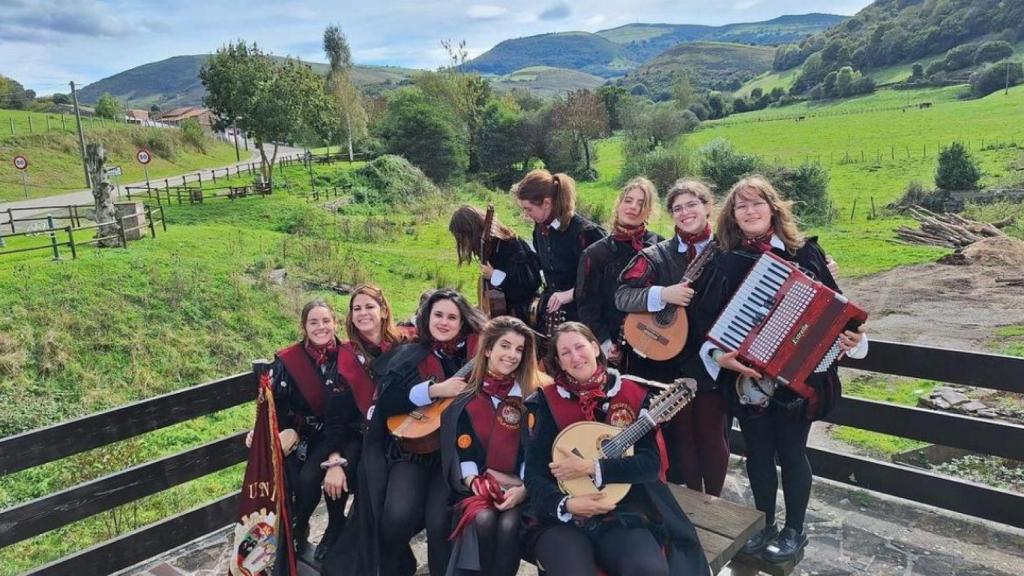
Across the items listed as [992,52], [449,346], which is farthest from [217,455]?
[992,52]

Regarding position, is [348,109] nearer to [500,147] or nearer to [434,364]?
[500,147]

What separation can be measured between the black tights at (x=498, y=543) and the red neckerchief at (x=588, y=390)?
0.61m

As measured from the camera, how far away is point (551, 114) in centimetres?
5088

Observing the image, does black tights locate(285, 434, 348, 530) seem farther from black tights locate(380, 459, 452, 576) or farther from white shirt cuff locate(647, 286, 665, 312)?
white shirt cuff locate(647, 286, 665, 312)

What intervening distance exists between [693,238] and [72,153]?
4920 centimetres

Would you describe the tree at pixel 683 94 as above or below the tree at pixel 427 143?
above

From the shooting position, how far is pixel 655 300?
3.76 m

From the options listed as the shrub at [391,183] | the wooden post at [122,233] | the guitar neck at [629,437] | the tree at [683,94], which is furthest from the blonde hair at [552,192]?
the tree at [683,94]

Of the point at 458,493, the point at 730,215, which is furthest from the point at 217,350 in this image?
the point at 730,215

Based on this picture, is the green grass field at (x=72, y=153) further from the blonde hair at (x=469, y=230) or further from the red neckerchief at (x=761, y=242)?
the red neckerchief at (x=761, y=242)

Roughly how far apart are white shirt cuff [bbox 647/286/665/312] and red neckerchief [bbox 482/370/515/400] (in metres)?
0.87

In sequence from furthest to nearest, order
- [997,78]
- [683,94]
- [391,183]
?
1. [683,94]
2. [997,78]
3. [391,183]

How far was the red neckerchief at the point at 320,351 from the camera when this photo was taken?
165 inches

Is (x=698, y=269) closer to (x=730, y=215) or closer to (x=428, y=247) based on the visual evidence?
(x=730, y=215)
